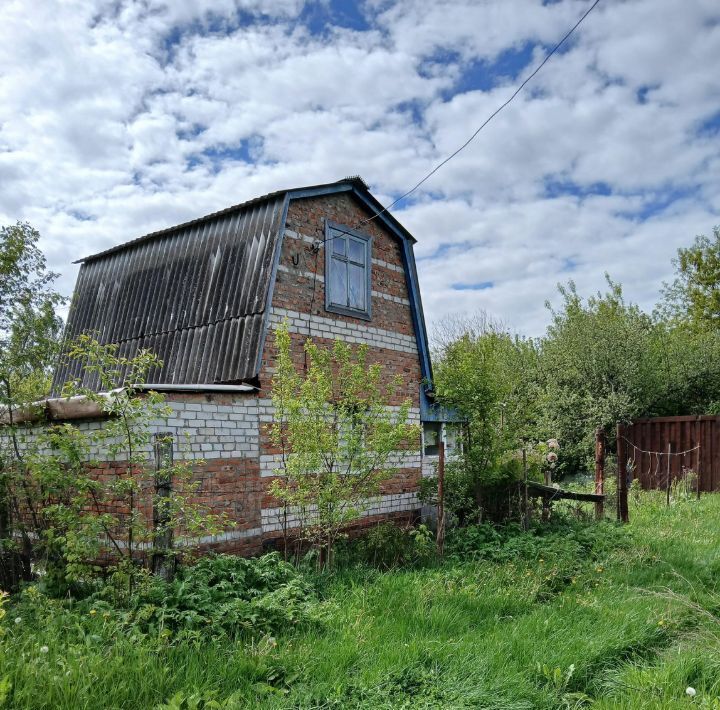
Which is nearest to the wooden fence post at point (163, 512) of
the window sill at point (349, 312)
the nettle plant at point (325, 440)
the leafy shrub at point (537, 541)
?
the nettle plant at point (325, 440)

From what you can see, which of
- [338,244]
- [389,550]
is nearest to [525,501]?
[389,550]

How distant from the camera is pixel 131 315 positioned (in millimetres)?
10672

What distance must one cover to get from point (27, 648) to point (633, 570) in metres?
6.76

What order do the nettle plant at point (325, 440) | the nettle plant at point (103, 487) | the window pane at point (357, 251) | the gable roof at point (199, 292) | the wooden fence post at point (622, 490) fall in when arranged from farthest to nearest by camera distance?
the wooden fence post at point (622, 490), the window pane at point (357, 251), the gable roof at point (199, 292), the nettle plant at point (325, 440), the nettle plant at point (103, 487)

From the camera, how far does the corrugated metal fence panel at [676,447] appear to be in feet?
50.4

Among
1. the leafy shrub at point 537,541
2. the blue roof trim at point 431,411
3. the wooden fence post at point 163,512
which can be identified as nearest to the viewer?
the wooden fence post at point 163,512

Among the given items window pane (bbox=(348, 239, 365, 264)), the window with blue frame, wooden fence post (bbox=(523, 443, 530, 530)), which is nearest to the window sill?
the window with blue frame

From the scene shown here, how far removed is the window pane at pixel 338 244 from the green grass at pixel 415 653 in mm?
5291

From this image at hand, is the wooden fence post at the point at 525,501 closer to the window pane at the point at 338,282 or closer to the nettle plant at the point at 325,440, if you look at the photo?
the nettle plant at the point at 325,440

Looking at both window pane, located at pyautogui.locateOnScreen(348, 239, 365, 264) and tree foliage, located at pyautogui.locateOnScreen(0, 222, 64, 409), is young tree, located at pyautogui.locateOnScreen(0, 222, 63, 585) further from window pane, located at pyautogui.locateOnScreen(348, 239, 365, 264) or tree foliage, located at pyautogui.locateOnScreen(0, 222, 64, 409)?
window pane, located at pyautogui.locateOnScreen(348, 239, 365, 264)

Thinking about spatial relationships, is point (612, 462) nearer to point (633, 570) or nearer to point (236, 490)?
point (633, 570)

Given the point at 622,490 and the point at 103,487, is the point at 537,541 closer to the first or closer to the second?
the point at 622,490

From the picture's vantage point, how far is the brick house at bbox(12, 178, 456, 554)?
7727mm

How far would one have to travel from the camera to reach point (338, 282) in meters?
Result: 10.1
